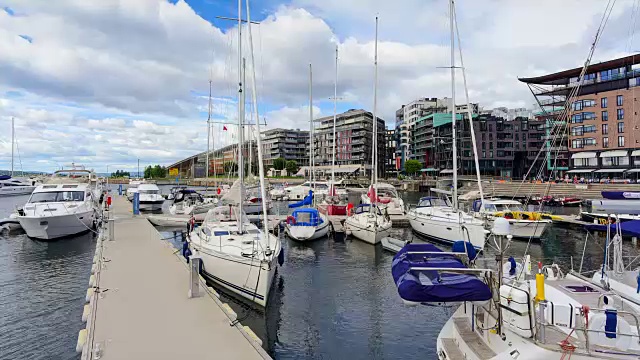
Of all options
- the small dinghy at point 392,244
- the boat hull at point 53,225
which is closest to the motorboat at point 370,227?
the small dinghy at point 392,244

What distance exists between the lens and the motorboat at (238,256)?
48.6ft

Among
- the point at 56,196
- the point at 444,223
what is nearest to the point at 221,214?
the point at 444,223

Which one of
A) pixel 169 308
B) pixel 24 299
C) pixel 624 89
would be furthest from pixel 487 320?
pixel 624 89

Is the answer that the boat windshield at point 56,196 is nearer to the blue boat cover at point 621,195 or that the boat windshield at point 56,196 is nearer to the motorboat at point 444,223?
the motorboat at point 444,223

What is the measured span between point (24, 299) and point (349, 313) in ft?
46.3

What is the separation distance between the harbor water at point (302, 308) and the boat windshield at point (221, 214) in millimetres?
4323

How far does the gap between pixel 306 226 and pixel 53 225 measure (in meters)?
18.6

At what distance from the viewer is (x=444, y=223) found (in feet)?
92.6

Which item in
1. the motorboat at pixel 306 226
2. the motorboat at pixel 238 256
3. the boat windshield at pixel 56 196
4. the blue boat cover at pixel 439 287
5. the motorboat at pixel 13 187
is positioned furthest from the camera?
the motorboat at pixel 13 187

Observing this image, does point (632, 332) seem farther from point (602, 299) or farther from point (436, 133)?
point (436, 133)

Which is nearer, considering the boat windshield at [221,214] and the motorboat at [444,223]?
the boat windshield at [221,214]

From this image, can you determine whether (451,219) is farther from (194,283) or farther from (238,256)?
(194,283)

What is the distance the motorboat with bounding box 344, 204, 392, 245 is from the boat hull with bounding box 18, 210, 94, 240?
68.7ft

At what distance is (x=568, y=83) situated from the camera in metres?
85.4
